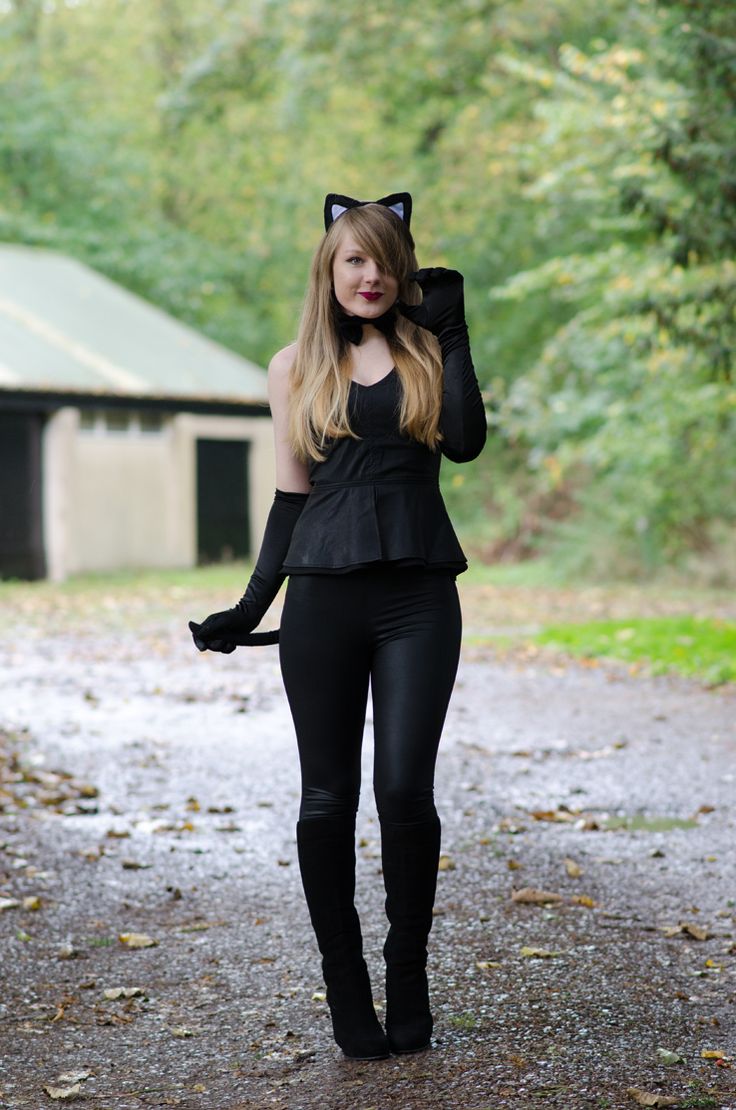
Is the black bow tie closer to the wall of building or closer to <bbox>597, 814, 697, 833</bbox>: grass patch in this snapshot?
<bbox>597, 814, 697, 833</bbox>: grass patch

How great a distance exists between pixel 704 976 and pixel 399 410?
202 cm

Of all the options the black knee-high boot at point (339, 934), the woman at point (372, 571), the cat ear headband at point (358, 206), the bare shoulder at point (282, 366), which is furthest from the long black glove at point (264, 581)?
the cat ear headband at point (358, 206)

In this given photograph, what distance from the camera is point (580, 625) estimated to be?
16000 millimetres

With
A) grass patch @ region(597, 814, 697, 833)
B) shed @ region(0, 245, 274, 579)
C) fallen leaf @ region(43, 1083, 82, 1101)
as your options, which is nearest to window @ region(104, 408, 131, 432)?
shed @ region(0, 245, 274, 579)

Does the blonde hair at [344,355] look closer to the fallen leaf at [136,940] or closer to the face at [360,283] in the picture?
the face at [360,283]

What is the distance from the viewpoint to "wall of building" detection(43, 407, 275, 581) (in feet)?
80.2

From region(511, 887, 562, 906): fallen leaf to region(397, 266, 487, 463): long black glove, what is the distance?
2.23 metres

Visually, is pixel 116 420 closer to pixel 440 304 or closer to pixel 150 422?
pixel 150 422

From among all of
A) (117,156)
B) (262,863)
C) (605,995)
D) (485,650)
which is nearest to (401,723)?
(605,995)

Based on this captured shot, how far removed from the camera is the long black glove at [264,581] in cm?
383

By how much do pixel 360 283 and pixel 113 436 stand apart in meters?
22.1

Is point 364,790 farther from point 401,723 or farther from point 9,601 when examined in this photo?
point 9,601

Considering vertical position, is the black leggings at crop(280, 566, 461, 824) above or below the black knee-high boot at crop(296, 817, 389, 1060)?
above

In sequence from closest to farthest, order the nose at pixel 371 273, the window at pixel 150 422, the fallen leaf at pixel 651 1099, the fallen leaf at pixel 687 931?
1. the fallen leaf at pixel 651 1099
2. the nose at pixel 371 273
3. the fallen leaf at pixel 687 931
4. the window at pixel 150 422
